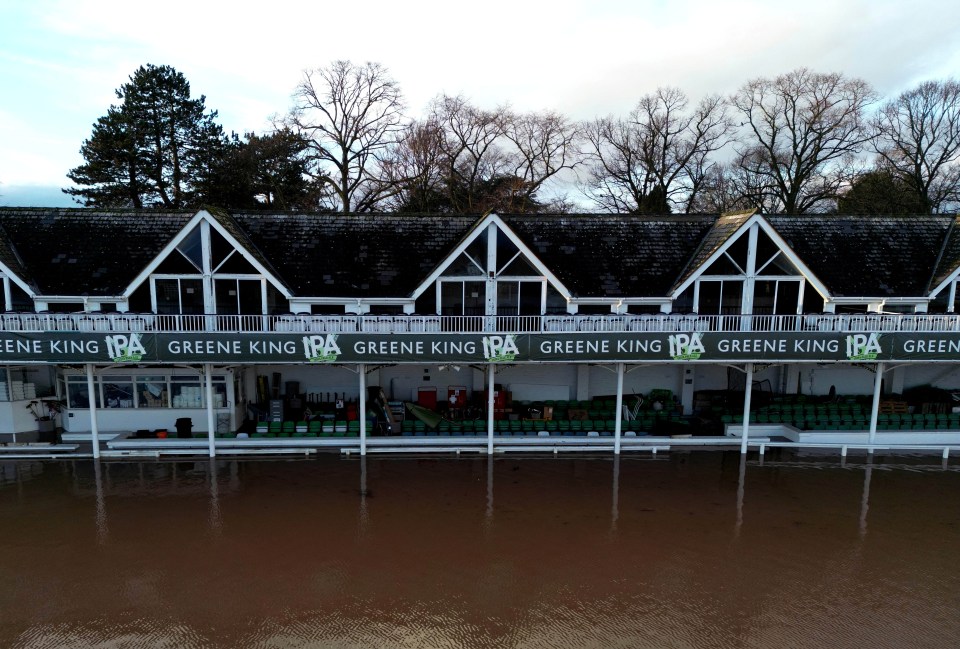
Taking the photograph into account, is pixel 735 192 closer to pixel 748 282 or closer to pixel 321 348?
pixel 748 282

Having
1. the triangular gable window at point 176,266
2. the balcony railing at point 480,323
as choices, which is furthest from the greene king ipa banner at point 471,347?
the triangular gable window at point 176,266

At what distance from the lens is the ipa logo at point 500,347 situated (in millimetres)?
16188

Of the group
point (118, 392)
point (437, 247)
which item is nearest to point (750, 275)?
point (437, 247)

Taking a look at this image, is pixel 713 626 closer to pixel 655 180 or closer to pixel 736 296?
pixel 736 296

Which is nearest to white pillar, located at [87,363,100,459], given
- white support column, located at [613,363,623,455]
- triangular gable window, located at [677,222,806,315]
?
white support column, located at [613,363,623,455]

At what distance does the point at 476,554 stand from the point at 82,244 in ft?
56.8

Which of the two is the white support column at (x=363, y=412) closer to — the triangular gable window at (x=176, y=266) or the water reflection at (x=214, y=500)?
the water reflection at (x=214, y=500)

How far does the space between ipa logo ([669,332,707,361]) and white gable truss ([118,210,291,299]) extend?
41.7ft

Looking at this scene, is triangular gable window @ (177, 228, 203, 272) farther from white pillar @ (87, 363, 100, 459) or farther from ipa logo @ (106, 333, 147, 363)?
white pillar @ (87, 363, 100, 459)

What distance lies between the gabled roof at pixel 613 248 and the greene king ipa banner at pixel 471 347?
3.05 m

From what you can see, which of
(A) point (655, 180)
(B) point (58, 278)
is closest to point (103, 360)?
(B) point (58, 278)

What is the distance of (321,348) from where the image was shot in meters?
15.9

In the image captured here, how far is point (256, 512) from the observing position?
13.3 m

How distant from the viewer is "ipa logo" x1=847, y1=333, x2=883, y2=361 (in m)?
16.5
